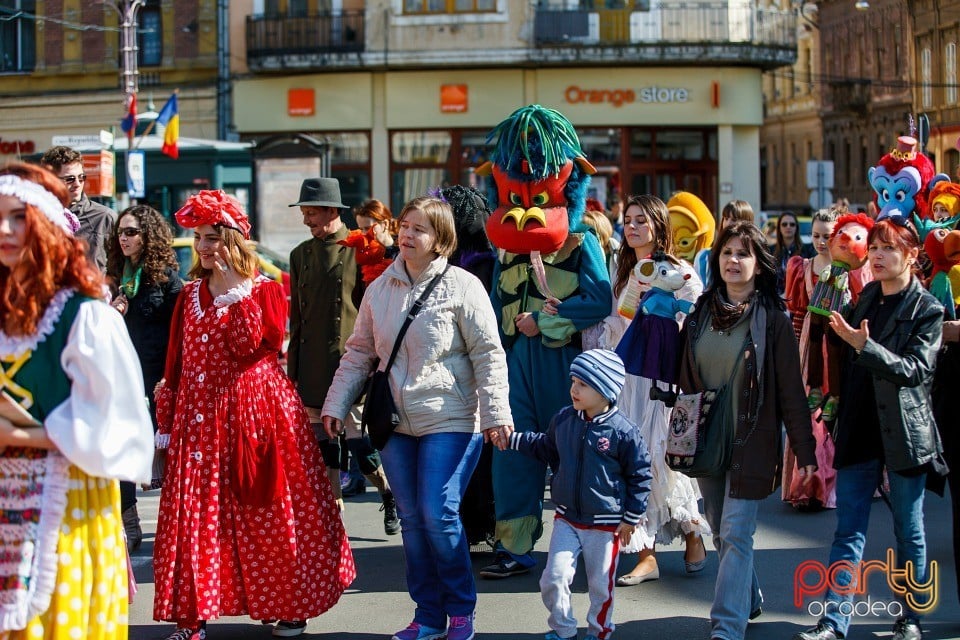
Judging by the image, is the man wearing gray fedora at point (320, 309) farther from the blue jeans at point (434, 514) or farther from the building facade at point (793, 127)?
the building facade at point (793, 127)

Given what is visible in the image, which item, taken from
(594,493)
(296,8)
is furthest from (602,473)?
(296,8)

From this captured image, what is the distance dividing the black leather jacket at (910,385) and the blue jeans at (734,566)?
0.50 metres

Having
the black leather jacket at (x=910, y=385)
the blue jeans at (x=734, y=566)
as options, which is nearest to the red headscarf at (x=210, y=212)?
the blue jeans at (x=734, y=566)

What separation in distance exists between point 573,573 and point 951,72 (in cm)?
3457

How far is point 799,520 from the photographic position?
8797mm

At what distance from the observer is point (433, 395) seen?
584 centimetres

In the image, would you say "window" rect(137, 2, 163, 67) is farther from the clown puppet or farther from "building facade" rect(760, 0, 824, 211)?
"building facade" rect(760, 0, 824, 211)

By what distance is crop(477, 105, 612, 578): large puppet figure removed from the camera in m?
7.11

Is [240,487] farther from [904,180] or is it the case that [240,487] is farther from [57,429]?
[904,180]

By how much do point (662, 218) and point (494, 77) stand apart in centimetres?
2338

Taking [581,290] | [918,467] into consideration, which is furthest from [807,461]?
[581,290]

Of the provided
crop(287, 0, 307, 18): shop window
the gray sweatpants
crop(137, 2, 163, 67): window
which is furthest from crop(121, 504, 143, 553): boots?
crop(137, 2, 163, 67): window

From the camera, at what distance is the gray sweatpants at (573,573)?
5609 mm

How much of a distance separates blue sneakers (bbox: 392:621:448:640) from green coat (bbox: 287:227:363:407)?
226 cm
